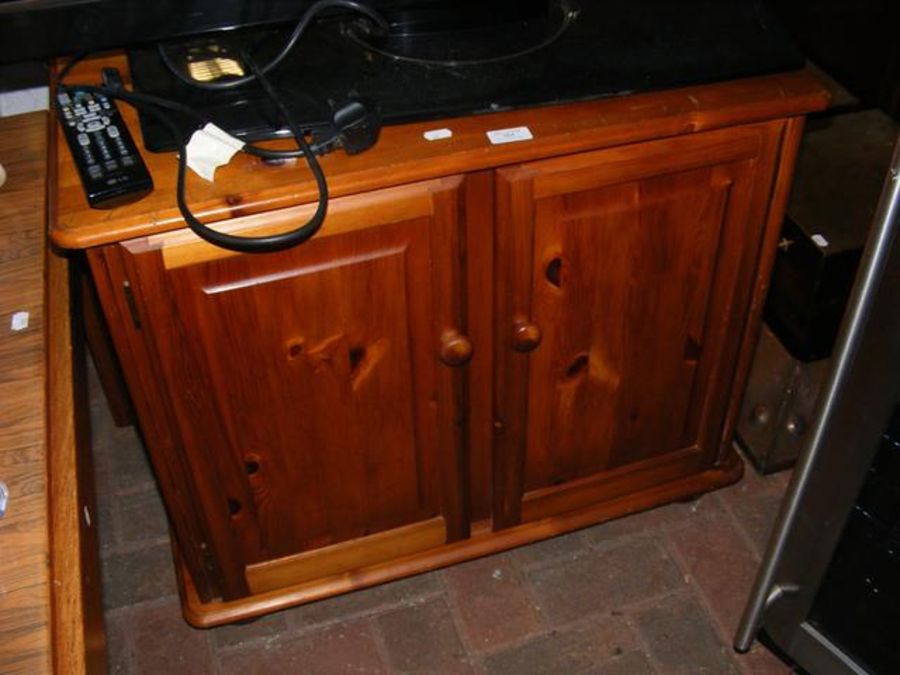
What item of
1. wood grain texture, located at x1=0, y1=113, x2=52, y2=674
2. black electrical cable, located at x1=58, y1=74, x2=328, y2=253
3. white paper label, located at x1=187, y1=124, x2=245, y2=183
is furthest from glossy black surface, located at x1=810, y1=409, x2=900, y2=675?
wood grain texture, located at x1=0, y1=113, x2=52, y2=674

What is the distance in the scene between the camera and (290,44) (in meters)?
1.04

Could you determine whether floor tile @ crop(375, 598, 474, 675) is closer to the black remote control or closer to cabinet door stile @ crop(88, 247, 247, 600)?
cabinet door stile @ crop(88, 247, 247, 600)

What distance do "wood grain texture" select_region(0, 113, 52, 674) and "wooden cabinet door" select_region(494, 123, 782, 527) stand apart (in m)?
0.53

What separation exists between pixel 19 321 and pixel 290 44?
427mm

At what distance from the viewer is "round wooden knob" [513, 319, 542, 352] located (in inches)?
47.3

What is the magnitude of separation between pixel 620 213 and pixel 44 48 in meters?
0.65

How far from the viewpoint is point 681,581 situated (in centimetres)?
151

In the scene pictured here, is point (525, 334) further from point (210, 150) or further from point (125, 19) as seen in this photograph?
point (125, 19)

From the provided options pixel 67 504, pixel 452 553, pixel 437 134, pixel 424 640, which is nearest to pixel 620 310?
pixel 437 134

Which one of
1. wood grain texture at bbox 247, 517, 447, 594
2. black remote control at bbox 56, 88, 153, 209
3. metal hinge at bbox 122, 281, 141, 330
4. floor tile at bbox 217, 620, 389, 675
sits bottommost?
floor tile at bbox 217, 620, 389, 675

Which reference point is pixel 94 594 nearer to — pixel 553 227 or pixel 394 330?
pixel 394 330

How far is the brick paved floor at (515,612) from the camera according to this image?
1414 mm

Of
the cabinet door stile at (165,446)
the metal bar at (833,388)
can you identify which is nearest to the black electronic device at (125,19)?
the cabinet door stile at (165,446)

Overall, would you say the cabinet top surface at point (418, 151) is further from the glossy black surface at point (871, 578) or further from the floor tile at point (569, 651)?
the floor tile at point (569, 651)
